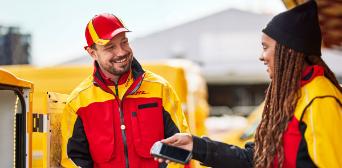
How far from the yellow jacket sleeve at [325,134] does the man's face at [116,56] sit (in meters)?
1.64

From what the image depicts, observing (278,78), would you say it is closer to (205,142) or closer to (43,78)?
(205,142)

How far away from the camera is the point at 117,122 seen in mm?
4004

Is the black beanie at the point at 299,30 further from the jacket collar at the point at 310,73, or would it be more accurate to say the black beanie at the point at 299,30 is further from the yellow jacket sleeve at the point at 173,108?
the yellow jacket sleeve at the point at 173,108

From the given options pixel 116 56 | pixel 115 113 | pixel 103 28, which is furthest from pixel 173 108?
pixel 103 28

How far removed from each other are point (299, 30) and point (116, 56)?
152 centimetres

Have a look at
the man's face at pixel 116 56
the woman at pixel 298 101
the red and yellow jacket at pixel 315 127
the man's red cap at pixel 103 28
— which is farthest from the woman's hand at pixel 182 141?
A: the man's red cap at pixel 103 28

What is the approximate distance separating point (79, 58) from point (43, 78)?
23.3 m

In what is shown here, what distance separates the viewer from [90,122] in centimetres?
405

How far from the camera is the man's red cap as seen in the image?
13.3ft

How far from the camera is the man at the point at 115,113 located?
3982mm

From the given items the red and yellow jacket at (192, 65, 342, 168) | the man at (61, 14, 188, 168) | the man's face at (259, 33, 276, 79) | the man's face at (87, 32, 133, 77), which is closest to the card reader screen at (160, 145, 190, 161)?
the red and yellow jacket at (192, 65, 342, 168)

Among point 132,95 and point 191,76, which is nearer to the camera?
point 132,95

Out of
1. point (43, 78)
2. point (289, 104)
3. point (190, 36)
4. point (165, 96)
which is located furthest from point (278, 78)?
point (190, 36)

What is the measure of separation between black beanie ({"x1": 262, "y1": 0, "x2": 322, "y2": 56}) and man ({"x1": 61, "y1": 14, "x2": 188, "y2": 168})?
133cm
